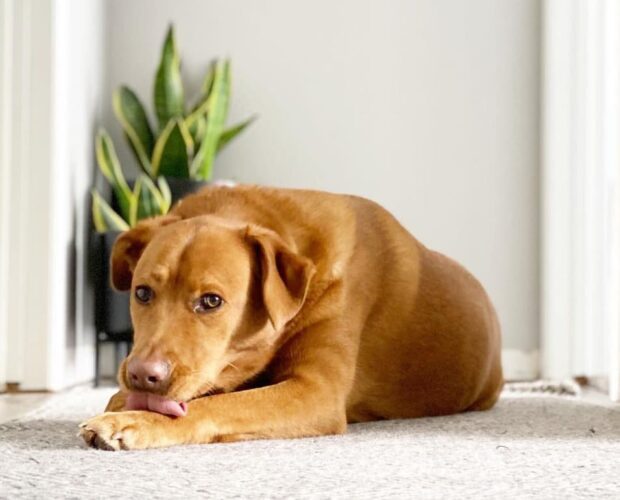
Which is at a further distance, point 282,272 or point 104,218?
point 104,218

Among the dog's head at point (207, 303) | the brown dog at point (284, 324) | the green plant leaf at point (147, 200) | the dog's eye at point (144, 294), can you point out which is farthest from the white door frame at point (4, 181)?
the dog's eye at point (144, 294)

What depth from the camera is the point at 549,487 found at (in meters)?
1.35

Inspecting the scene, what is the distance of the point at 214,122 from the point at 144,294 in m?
2.30

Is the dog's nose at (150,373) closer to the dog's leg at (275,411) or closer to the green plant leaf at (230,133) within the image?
the dog's leg at (275,411)

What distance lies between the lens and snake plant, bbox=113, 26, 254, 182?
4004 millimetres

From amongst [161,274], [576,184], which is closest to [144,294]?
[161,274]

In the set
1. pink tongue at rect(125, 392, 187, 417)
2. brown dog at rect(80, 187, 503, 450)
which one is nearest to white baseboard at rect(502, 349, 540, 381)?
brown dog at rect(80, 187, 503, 450)

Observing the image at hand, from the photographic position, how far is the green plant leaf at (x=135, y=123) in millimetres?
4062

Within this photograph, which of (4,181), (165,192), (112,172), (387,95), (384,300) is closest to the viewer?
(384,300)

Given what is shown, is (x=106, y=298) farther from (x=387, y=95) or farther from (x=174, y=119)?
(x=387, y=95)

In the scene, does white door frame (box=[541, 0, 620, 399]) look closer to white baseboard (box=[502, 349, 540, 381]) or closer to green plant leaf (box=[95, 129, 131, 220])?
white baseboard (box=[502, 349, 540, 381])

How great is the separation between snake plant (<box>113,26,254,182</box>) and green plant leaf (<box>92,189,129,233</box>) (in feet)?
0.96

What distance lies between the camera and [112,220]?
3746mm

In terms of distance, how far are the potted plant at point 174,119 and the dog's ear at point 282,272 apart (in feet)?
6.92
